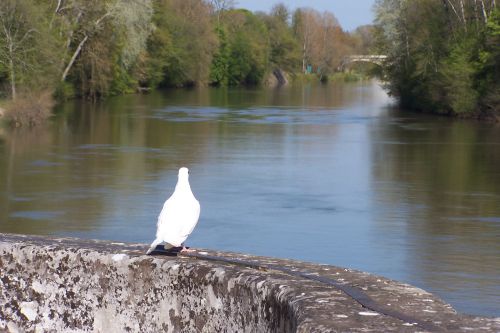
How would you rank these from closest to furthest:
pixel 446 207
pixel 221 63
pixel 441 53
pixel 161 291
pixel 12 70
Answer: pixel 161 291 → pixel 446 207 → pixel 12 70 → pixel 441 53 → pixel 221 63

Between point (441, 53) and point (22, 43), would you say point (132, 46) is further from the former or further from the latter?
point (441, 53)

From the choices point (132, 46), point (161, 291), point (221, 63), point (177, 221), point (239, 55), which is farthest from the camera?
point (239, 55)

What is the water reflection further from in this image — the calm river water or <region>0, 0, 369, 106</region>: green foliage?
<region>0, 0, 369, 106</region>: green foliage

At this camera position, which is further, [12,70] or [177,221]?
[12,70]

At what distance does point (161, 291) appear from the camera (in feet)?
17.0

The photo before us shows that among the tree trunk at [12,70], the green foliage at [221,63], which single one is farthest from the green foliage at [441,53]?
the green foliage at [221,63]

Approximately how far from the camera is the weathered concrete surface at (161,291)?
15.2 ft

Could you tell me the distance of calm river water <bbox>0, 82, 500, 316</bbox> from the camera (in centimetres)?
1523

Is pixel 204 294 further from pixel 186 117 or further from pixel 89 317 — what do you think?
pixel 186 117

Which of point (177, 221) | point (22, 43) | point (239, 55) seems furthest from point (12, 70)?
point (239, 55)

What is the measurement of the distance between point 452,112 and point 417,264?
3889cm

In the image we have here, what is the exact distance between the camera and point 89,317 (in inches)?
212

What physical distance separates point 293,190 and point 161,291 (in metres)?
17.1

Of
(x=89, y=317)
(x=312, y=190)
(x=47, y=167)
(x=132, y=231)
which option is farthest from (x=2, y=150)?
(x=89, y=317)
